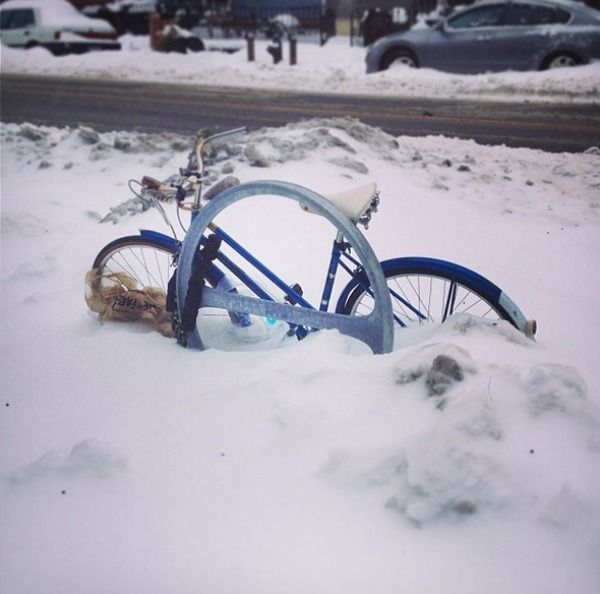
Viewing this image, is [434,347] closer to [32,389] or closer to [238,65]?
[32,389]

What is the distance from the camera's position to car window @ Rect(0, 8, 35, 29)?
19406 millimetres

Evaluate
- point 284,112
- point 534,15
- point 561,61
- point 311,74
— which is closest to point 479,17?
point 534,15

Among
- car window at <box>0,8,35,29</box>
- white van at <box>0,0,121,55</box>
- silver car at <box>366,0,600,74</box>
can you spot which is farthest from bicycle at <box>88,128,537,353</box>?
car window at <box>0,8,35,29</box>

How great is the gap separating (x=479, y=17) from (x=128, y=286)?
456 inches

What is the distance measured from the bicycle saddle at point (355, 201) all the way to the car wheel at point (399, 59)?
11.9 meters

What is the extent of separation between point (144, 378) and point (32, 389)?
0.52 metres

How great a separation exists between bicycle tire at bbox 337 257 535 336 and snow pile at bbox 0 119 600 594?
11 centimetres

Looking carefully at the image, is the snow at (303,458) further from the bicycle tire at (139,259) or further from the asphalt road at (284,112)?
the asphalt road at (284,112)

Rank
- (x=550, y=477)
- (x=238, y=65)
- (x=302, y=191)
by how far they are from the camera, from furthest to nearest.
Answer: (x=238, y=65)
(x=302, y=191)
(x=550, y=477)

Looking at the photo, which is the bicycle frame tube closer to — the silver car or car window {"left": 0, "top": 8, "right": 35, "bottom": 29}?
the silver car

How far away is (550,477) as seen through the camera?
6.01 feet

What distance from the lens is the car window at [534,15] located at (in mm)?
11727

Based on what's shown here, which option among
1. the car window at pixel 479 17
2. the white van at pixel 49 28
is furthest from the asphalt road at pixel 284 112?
the white van at pixel 49 28

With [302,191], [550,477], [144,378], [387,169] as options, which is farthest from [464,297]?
[387,169]
